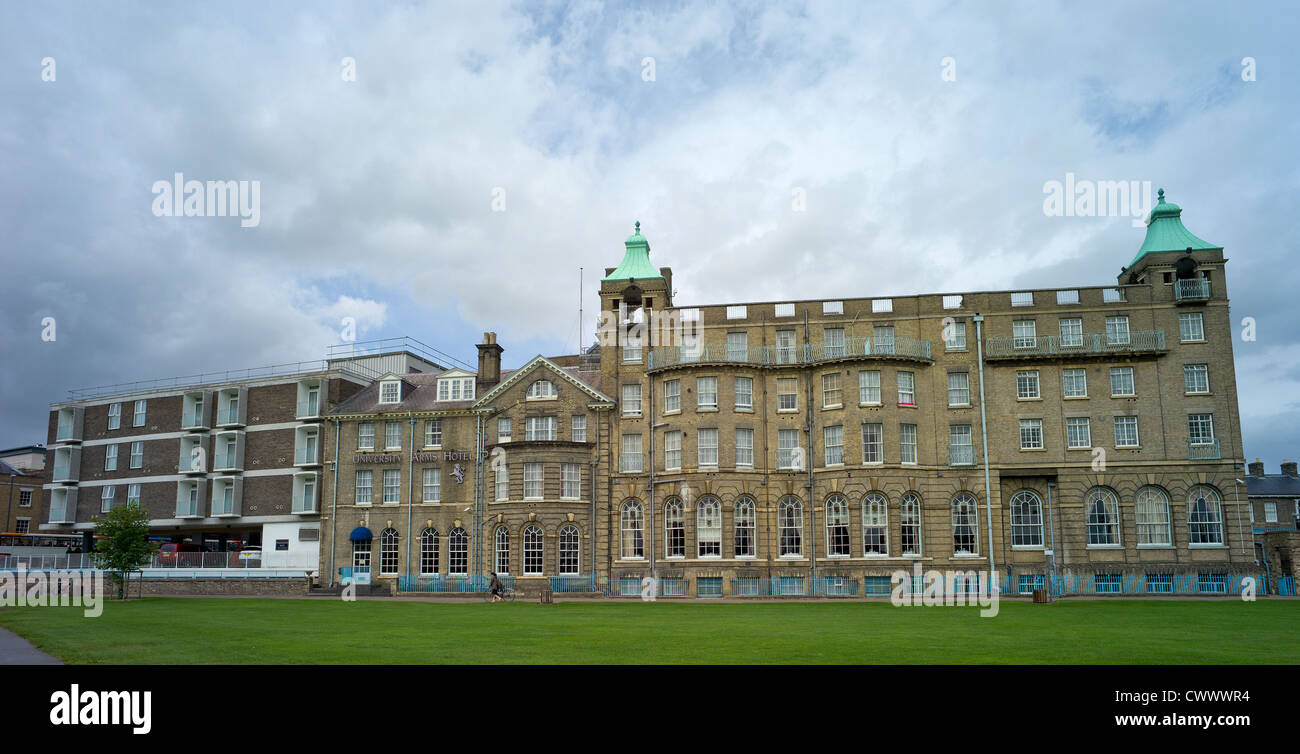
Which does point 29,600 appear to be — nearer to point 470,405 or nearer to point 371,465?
point 371,465

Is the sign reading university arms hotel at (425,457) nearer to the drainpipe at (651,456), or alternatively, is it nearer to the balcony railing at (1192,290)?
the drainpipe at (651,456)

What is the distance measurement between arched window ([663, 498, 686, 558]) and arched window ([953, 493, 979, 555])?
556 inches

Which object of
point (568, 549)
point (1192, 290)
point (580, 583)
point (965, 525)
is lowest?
point (580, 583)

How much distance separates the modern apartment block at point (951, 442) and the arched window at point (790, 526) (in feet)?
0.35

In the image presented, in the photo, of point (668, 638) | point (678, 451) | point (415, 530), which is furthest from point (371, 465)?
point (668, 638)

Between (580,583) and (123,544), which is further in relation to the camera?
(580,583)

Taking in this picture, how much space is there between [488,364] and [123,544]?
70.7 feet

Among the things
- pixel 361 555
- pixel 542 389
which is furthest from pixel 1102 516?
pixel 361 555

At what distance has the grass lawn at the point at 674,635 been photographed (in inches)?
685

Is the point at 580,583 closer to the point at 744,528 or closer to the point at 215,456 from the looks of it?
the point at 744,528

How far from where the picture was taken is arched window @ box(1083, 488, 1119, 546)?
48750mm

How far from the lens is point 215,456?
63938 mm

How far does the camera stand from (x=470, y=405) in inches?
Result: 2234

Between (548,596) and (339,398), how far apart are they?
80.9ft
